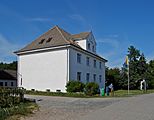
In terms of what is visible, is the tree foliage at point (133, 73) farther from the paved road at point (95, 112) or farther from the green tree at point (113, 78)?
the paved road at point (95, 112)

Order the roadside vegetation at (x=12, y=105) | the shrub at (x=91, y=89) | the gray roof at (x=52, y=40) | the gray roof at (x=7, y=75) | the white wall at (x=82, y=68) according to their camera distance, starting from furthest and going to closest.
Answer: the gray roof at (x=7, y=75), the gray roof at (x=52, y=40), the white wall at (x=82, y=68), the shrub at (x=91, y=89), the roadside vegetation at (x=12, y=105)

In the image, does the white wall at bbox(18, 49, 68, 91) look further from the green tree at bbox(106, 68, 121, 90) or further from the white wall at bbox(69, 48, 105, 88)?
the green tree at bbox(106, 68, 121, 90)

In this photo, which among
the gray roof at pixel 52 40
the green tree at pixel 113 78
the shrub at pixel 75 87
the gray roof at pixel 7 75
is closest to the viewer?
the shrub at pixel 75 87

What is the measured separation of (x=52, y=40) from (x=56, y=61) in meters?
3.91

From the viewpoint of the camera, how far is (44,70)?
37.0 metres

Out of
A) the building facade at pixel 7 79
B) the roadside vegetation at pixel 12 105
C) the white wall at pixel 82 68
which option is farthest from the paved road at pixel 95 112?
the building facade at pixel 7 79

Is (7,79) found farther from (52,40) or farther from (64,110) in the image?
(64,110)

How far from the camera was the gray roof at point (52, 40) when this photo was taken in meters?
36.7

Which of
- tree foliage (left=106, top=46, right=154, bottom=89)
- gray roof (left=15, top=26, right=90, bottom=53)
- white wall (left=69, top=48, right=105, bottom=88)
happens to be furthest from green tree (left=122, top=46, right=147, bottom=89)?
gray roof (left=15, top=26, right=90, bottom=53)

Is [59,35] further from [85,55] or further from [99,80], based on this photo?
[99,80]

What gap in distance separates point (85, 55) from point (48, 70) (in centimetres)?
672

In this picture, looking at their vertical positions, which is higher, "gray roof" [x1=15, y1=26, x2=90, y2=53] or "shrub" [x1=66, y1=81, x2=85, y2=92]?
"gray roof" [x1=15, y1=26, x2=90, y2=53]

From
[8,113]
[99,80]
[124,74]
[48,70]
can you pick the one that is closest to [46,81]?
[48,70]

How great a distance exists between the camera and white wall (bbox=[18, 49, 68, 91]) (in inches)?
1384
